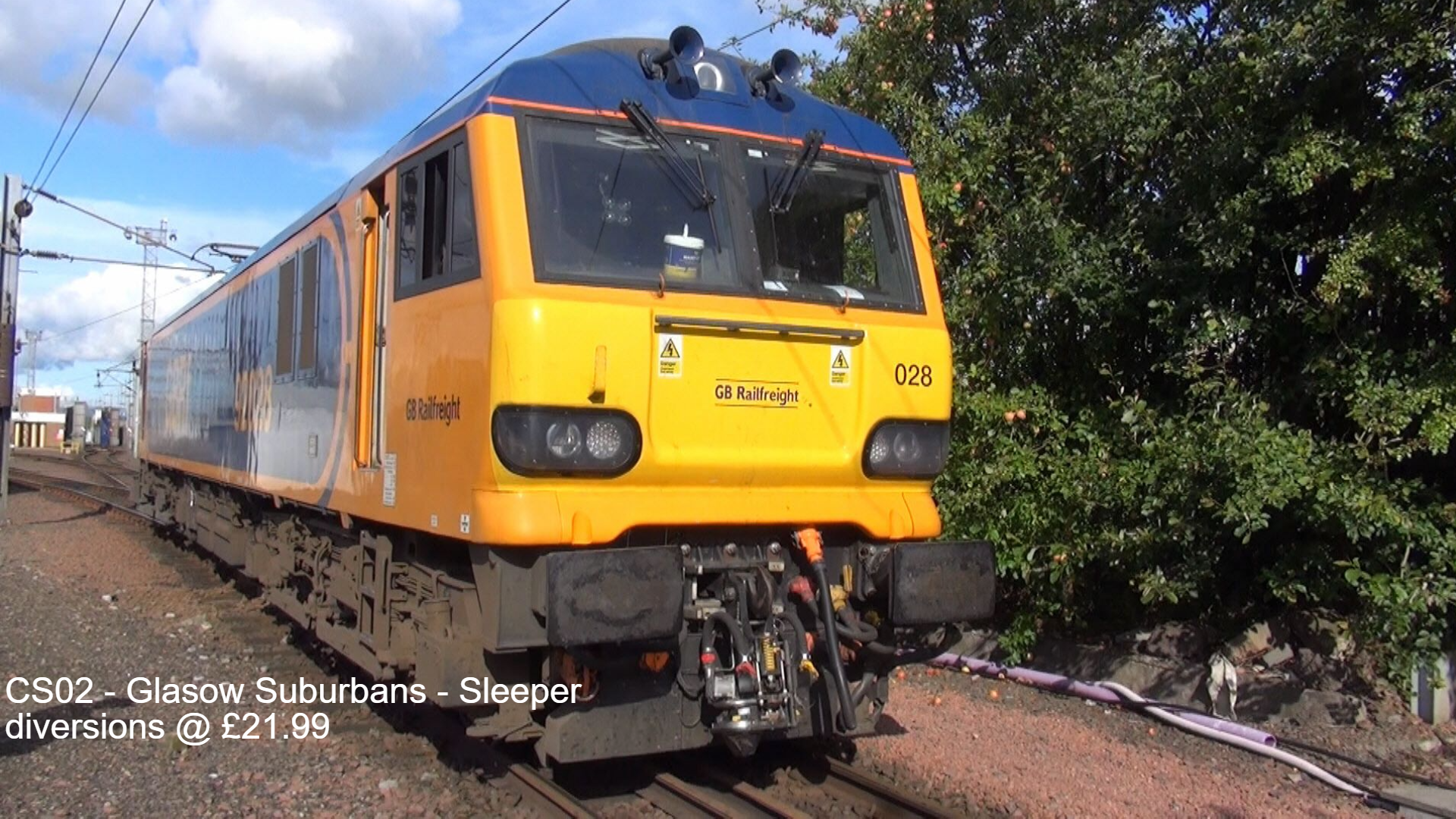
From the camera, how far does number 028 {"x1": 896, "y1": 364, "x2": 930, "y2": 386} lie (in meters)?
5.66

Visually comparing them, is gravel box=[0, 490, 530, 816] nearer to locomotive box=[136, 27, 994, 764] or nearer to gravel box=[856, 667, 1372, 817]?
locomotive box=[136, 27, 994, 764]

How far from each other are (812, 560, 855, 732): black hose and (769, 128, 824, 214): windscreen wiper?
5.47 feet

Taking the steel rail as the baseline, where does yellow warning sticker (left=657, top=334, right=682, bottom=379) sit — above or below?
above

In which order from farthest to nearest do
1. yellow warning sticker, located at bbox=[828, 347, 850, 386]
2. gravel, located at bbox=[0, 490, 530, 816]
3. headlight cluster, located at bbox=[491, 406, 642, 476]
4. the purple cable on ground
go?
the purple cable on ground < gravel, located at bbox=[0, 490, 530, 816] < yellow warning sticker, located at bbox=[828, 347, 850, 386] < headlight cluster, located at bbox=[491, 406, 642, 476]

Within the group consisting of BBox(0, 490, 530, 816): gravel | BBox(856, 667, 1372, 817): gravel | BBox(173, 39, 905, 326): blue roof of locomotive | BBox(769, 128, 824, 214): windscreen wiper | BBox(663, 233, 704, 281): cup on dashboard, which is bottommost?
BBox(0, 490, 530, 816): gravel

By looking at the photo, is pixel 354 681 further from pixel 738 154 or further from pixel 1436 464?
pixel 1436 464

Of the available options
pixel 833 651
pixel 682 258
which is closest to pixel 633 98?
pixel 682 258

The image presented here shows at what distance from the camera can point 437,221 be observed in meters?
5.58

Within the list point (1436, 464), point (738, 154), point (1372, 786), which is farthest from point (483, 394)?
point (1436, 464)

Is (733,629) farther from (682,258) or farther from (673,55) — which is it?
(673,55)

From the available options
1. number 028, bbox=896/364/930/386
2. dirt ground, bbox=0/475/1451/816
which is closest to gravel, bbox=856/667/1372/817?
dirt ground, bbox=0/475/1451/816

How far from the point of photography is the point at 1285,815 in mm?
5707

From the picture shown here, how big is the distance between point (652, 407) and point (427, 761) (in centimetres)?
267

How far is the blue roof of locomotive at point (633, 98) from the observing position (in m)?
5.25
